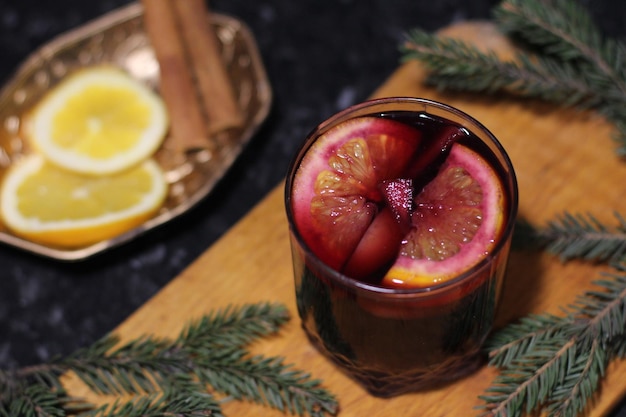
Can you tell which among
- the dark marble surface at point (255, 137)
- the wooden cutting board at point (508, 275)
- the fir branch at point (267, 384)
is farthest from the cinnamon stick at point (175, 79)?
the fir branch at point (267, 384)

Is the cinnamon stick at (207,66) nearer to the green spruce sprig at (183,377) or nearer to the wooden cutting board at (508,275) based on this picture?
the wooden cutting board at (508,275)

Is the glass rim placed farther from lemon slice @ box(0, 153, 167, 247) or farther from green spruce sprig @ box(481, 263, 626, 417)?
lemon slice @ box(0, 153, 167, 247)

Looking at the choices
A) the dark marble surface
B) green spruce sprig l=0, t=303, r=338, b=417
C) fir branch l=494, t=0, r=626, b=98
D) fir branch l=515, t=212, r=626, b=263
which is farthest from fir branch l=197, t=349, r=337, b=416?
fir branch l=494, t=0, r=626, b=98

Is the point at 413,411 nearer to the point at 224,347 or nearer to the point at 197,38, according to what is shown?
the point at 224,347

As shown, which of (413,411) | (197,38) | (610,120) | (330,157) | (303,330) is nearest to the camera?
(330,157)

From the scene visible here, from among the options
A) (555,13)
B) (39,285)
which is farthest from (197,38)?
(555,13)

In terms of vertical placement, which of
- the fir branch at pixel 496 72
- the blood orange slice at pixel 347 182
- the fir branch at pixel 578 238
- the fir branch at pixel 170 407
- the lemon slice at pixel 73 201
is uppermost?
the blood orange slice at pixel 347 182
